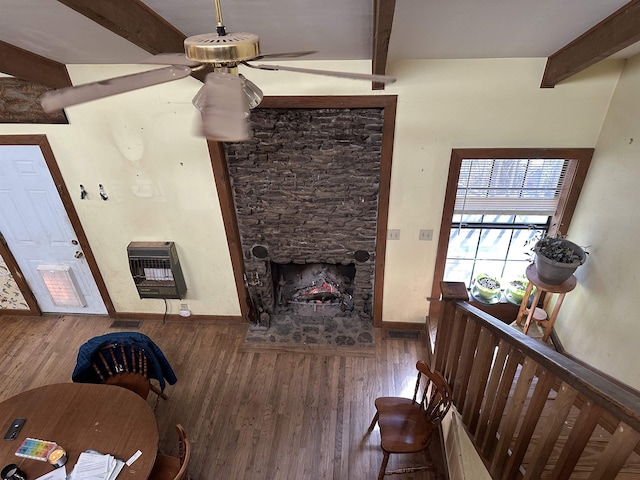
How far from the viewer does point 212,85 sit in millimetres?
920

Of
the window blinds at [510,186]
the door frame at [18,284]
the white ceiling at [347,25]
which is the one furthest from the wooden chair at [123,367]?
the window blinds at [510,186]

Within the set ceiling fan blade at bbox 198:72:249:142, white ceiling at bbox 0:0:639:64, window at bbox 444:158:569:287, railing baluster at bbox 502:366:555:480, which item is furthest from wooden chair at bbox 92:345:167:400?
window at bbox 444:158:569:287

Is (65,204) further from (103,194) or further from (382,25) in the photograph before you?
(382,25)

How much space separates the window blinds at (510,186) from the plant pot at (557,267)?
47cm

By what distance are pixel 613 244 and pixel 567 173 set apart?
29.7 inches

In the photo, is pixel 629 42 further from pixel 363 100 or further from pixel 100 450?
pixel 100 450

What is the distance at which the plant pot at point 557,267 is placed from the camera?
2.80m

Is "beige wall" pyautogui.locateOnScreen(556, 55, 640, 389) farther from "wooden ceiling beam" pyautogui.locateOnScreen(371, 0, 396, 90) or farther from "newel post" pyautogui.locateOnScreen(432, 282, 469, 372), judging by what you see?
"wooden ceiling beam" pyautogui.locateOnScreen(371, 0, 396, 90)

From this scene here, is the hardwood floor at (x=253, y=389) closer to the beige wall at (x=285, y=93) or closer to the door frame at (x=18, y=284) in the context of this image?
the door frame at (x=18, y=284)

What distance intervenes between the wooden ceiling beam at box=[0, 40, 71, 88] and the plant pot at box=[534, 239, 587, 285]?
4.06 meters

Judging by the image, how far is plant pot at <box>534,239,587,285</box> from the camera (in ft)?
9.18

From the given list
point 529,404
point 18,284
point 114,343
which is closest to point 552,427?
point 529,404

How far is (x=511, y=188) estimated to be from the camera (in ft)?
10.8

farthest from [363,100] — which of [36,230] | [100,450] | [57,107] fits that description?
[36,230]
